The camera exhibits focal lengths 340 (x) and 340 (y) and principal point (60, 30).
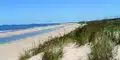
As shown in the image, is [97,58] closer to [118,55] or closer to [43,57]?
[118,55]

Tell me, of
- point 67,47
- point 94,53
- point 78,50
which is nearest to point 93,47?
point 94,53

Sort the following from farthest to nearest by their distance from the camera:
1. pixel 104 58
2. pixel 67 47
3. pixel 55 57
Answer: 1. pixel 67 47
2. pixel 55 57
3. pixel 104 58

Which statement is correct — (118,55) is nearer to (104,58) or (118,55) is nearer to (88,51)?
(104,58)

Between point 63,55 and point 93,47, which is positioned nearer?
point 93,47

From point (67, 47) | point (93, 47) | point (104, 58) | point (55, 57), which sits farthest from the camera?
point (67, 47)

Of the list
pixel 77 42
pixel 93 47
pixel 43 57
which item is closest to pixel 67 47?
pixel 77 42

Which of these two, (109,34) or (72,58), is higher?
(109,34)

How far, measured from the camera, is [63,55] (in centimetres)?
915

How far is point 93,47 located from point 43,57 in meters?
Result: 1.65

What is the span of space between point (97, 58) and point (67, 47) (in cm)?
235

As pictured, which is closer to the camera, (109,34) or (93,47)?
(93,47)

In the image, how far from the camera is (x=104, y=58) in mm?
7723

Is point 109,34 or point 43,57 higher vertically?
point 109,34

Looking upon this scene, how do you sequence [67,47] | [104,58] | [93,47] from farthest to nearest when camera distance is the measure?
[67,47]
[93,47]
[104,58]
